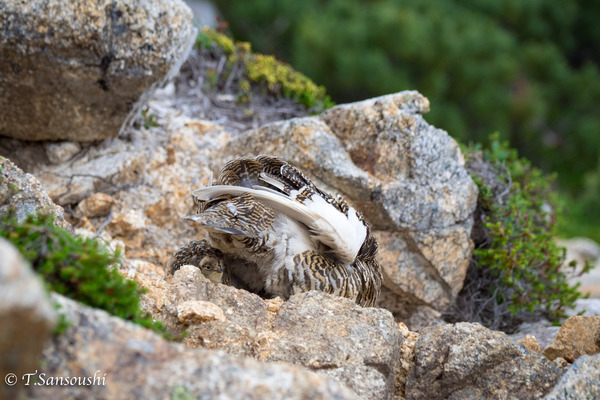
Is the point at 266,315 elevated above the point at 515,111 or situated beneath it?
situated beneath

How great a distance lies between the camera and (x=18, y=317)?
1.53 m

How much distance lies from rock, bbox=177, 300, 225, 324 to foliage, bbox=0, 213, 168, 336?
69cm

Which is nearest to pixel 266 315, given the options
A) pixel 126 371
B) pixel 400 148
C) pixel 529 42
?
pixel 126 371

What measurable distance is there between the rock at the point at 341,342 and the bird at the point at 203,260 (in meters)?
0.46

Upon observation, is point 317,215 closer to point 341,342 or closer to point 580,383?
point 341,342

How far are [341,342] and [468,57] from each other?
8.87m

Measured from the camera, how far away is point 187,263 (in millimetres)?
3500

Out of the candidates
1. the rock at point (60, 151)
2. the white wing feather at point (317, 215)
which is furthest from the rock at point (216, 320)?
the rock at point (60, 151)

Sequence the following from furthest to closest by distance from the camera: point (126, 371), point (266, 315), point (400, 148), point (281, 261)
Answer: point (400, 148), point (281, 261), point (266, 315), point (126, 371)

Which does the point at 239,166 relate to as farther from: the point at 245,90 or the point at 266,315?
the point at 245,90

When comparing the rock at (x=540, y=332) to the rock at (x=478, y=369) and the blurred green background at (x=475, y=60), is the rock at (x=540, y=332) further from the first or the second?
the blurred green background at (x=475, y=60)

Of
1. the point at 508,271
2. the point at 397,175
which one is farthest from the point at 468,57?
the point at 397,175

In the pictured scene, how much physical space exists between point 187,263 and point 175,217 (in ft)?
4.43

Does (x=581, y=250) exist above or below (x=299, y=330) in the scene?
above
